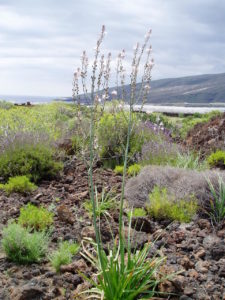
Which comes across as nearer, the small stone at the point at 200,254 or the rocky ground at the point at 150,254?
the rocky ground at the point at 150,254

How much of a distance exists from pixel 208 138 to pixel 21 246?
7.16 meters

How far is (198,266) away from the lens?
3.16 meters

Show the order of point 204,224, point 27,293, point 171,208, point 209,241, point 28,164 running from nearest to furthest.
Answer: point 27,293 < point 209,241 < point 204,224 < point 171,208 < point 28,164

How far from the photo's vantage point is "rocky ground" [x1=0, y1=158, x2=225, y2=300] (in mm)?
2809

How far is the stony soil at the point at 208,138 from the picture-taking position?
8509 mm

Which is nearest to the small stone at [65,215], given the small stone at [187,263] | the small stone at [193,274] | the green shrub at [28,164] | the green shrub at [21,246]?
the green shrub at [21,246]

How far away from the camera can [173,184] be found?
4.98 metres

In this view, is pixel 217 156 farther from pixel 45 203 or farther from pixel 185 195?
pixel 45 203

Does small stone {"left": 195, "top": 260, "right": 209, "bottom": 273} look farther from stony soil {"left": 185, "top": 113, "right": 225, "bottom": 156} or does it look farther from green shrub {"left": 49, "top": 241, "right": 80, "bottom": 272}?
stony soil {"left": 185, "top": 113, "right": 225, "bottom": 156}

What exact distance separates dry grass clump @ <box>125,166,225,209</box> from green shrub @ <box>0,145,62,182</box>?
1771 mm

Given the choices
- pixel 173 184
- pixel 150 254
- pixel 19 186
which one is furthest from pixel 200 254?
pixel 19 186

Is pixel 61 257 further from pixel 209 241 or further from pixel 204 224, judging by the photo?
pixel 204 224

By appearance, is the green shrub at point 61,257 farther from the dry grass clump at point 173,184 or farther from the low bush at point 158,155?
the low bush at point 158,155

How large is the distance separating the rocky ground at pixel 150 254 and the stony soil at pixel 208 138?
4.14m
